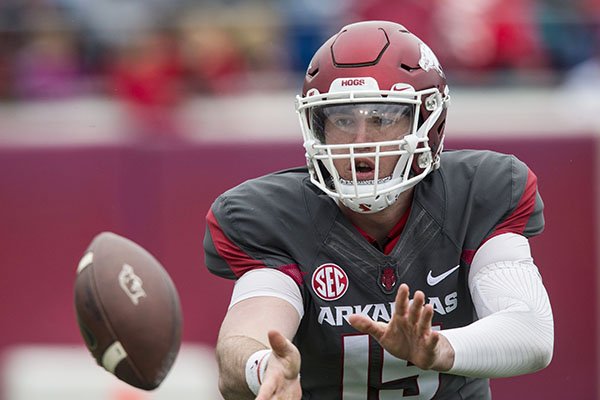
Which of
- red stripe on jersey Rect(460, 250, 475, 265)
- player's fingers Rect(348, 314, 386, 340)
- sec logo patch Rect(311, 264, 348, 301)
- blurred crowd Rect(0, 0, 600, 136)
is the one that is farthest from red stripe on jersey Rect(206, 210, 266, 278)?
blurred crowd Rect(0, 0, 600, 136)

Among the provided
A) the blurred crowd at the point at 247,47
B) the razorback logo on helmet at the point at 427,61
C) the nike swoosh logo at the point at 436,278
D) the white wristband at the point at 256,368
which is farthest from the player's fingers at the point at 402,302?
the blurred crowd at the point at 247,47

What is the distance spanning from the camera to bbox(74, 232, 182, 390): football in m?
3.19

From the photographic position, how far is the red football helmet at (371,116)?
10.8ft

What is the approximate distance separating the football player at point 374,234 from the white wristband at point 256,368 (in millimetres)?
137

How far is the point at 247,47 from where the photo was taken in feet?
23.5

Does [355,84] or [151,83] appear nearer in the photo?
[355,84]

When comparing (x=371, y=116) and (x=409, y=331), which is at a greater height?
(x=371, y=116)

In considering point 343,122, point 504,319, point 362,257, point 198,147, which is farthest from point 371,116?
point 198,147

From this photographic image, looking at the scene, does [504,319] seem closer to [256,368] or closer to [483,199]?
[483,199]

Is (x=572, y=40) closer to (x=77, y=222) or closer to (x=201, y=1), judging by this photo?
(x=201, y=1)

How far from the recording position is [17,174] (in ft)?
21.6

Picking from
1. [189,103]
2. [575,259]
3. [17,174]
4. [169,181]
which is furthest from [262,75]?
[575,259]

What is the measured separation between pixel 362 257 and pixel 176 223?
3205 millimetres

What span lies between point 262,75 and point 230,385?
408 cm
